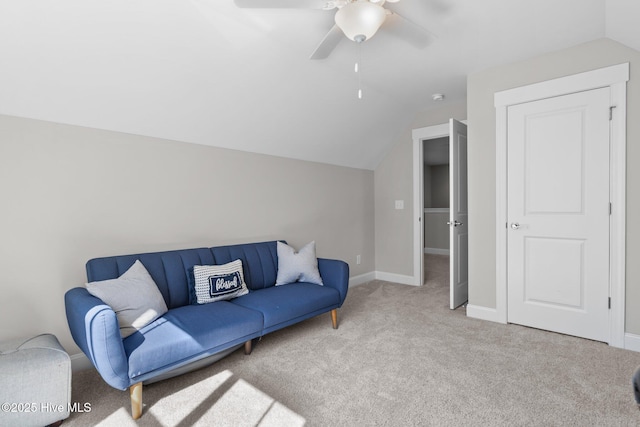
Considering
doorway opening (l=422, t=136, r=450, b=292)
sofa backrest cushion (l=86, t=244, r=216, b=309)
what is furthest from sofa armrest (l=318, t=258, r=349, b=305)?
doorway opening (l=422, t=136, r=450, b=292)

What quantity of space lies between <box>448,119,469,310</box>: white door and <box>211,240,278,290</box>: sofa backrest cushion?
6.18 ft

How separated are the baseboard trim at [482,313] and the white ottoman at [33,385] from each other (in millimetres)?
3238

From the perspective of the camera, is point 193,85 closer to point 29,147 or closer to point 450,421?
point 29,147

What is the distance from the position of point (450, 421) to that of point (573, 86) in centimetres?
274

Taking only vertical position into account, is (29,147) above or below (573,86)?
below

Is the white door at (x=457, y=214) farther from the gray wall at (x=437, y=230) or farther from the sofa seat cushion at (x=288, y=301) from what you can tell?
the gray wall at (x=437, y=230)

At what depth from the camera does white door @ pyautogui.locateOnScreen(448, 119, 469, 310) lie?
3434mm

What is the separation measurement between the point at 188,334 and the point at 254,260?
1.16 meters

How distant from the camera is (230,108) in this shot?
2896mm

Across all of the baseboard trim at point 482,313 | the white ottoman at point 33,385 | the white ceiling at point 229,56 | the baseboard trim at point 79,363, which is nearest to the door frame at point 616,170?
the white ceiling at point 229,56

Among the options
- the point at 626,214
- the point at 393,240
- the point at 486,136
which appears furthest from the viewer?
the point at 393,240

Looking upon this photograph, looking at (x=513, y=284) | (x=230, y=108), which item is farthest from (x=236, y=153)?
(x=513, y=284)

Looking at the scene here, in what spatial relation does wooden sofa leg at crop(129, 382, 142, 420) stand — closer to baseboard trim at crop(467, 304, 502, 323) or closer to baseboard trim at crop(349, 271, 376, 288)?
baseboard trim at crop(467, 304, 502, 323)

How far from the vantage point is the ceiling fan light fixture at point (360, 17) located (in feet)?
5.49
